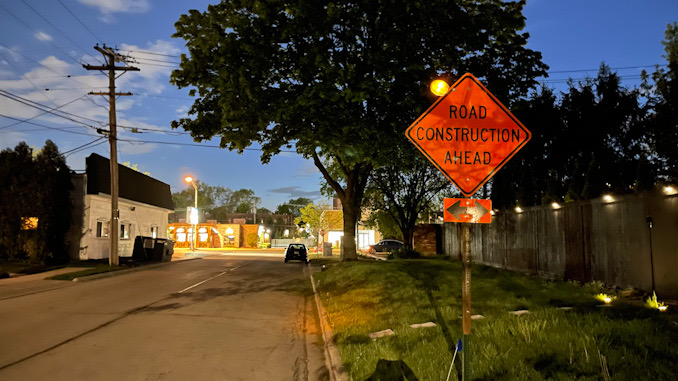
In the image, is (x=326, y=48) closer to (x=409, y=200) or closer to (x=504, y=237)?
(x=504, y=237)

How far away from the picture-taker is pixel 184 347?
7680 mm

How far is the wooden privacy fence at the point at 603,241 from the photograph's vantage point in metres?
9.30

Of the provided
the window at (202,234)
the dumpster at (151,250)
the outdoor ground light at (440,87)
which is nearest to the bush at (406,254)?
the dumpster at (151,250)

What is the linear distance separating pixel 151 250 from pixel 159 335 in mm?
22683

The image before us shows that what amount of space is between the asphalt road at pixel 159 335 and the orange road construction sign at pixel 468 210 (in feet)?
10.2

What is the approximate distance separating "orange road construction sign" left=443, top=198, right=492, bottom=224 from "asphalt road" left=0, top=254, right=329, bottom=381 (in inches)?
122

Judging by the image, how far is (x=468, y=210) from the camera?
4.77 metres

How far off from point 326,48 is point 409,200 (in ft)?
51.1

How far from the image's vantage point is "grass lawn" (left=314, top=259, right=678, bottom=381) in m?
5.09

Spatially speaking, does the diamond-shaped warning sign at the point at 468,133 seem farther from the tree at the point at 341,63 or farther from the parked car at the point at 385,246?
the parked car at the point at 385,246

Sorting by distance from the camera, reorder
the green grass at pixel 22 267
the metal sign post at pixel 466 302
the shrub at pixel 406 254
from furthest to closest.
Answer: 1. the shrub at pixel 406 254
2. the green grass at pixel 22 267
3. the metal sign post at pixel 466 302

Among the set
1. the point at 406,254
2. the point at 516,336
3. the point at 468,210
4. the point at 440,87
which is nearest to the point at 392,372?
the point at 516,336

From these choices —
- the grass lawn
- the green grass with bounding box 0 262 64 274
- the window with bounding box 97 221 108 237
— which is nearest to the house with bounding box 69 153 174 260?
the window with bounding box 97 221 108 237

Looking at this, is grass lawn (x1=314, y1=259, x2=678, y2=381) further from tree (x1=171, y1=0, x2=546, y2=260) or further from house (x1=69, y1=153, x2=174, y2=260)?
house (x1=69, y1=153, x2=174, y2=260)
